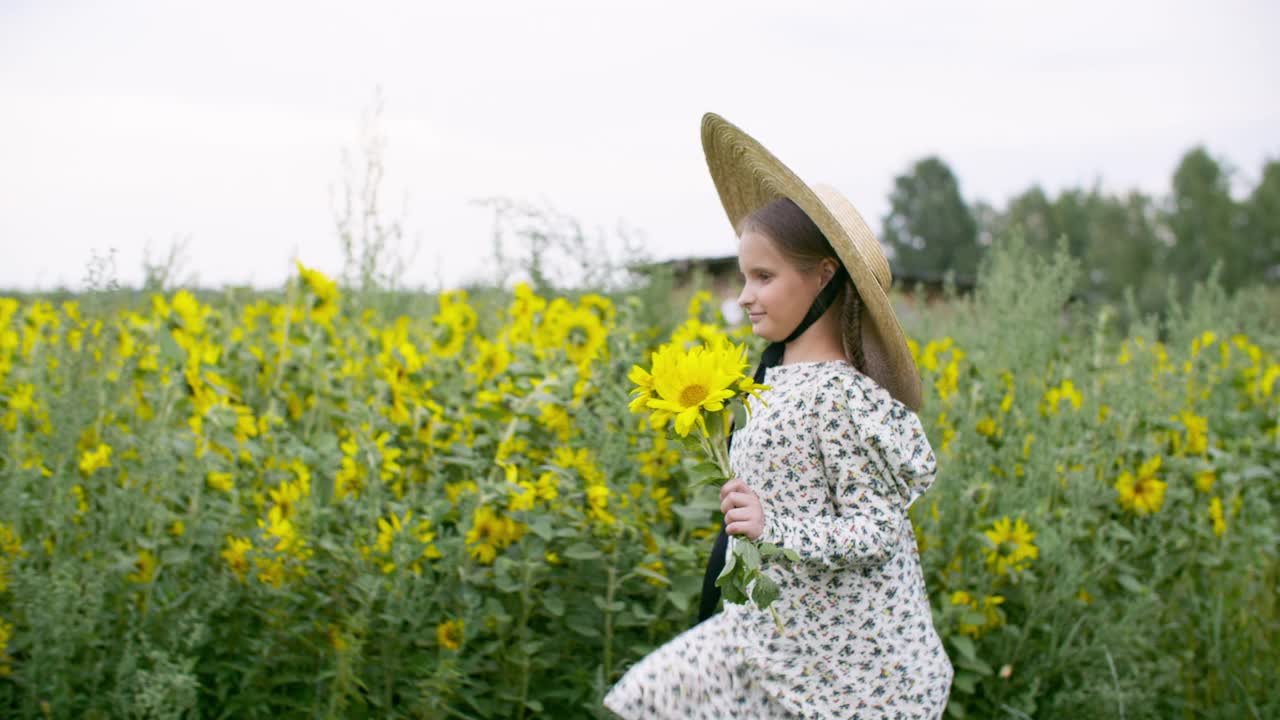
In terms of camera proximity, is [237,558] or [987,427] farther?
[987,427]

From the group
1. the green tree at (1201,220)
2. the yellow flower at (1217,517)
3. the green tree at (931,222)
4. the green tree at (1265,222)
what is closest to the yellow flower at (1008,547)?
the yellow flower at (1217,517)

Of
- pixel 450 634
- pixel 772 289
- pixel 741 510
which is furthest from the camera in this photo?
pixel 450 634

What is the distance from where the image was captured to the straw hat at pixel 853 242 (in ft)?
6.08

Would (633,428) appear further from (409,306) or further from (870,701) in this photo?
(409,306)

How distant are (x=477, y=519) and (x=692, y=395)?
1.03m

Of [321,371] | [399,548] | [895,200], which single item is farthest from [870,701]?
[895,200]

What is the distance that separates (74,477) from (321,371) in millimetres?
771

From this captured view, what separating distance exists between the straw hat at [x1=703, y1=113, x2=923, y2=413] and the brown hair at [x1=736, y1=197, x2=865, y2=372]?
1 centimetres

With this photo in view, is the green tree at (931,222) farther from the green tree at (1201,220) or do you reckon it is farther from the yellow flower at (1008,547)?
the yellow flower at (1008,547)

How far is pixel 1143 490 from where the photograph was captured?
10.6 feet

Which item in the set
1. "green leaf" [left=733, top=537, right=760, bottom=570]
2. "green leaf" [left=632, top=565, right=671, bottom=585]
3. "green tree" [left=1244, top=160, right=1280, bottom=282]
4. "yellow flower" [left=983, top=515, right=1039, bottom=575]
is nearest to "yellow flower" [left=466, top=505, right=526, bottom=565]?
"green leaf" [left=632, top=565, right=671, bottom=585]

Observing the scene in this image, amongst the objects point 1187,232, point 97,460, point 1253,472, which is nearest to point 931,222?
point 1187,232

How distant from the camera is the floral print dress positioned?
5.90 ft

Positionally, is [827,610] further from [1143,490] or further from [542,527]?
[1143,490]
